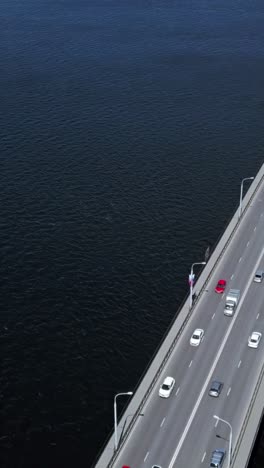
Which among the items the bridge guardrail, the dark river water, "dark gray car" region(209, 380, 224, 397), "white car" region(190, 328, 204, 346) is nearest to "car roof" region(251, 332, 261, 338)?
the bridge guardrail

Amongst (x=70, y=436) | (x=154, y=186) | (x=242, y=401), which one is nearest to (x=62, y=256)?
(x=154, y=186)

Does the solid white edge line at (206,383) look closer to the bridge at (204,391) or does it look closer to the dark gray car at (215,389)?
the bridge at (204,391)

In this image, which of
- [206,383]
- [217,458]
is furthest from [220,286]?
[217,458]

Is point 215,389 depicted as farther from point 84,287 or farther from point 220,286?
point 84,287

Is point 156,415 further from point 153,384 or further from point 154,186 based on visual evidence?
point 154,186

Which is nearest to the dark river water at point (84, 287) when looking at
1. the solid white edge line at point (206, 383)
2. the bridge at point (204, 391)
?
the bridge at point (204, 391)

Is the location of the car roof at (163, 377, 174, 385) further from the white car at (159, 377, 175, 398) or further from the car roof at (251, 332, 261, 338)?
the car roof at (251, 332, 261, 338)
